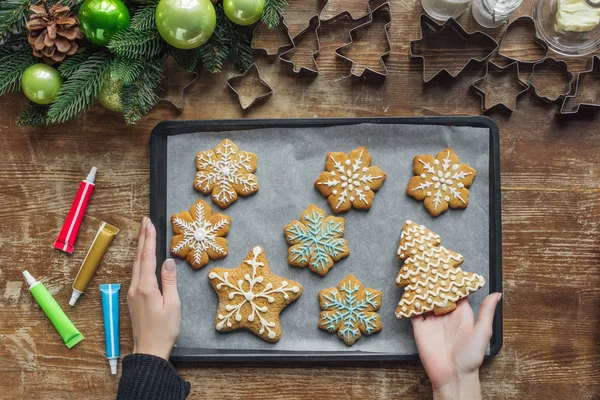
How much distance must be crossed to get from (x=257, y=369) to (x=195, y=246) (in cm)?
39

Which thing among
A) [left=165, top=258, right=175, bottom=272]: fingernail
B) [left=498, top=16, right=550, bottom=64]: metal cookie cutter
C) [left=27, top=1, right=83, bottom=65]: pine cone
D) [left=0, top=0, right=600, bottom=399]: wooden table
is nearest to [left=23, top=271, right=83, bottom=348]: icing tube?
[left=0, top=0, right=600, bottom=399]: wooden table

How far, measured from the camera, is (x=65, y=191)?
1.52m

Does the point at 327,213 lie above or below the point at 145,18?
below

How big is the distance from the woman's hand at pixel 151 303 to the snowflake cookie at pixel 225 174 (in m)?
0.19

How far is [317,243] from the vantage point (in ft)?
4.72

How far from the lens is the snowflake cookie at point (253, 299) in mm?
1424

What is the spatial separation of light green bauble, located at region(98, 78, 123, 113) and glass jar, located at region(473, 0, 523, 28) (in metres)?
1.00

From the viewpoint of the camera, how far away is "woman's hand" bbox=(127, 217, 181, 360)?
4.53ft

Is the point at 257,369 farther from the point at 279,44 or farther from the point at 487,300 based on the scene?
the point at 279,44

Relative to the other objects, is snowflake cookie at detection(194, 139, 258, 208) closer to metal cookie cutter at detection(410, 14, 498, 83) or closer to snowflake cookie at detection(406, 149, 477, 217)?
snowflake cookie at detection(406, 149, 477, 217)

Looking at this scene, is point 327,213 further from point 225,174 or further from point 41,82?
point 41,82

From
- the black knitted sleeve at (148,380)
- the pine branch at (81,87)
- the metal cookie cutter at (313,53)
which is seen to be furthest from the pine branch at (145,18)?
the black knitted sleeve at (148,380)

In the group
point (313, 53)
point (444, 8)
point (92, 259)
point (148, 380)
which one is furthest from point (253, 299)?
point (444, 8)

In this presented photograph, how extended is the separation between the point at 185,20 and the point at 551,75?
1024 millimetres
